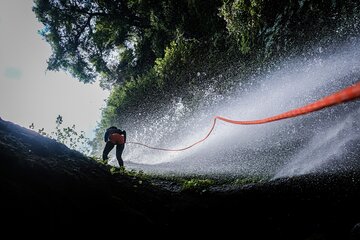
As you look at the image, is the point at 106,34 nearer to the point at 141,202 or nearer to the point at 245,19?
the point at 245,19

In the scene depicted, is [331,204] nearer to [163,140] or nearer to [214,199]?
[214,199]

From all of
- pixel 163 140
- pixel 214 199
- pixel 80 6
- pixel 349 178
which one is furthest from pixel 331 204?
pixel 80 6

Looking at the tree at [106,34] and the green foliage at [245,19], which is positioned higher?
the tree at [106,34]

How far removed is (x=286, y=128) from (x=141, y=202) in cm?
691

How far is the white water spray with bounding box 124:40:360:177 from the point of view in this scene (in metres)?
7.79

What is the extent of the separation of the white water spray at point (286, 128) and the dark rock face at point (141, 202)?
1.51 meters

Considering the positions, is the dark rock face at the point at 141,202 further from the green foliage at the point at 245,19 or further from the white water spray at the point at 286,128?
the green foliage at the point at 245,19

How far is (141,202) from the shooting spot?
5129 millimetres

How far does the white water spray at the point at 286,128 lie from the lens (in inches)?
307

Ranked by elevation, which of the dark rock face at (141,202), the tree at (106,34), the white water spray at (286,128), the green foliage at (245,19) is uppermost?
the tree at (106,34)

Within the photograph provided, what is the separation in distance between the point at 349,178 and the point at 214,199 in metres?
2.44

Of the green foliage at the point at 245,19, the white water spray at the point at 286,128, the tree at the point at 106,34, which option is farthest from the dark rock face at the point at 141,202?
the tree at the point at 106,34

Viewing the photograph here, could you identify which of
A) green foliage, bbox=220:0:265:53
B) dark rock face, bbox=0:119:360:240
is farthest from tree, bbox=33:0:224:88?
dark rock face, bbox=0:119:360:240

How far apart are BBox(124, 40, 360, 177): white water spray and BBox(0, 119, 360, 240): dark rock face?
4.95 feet
